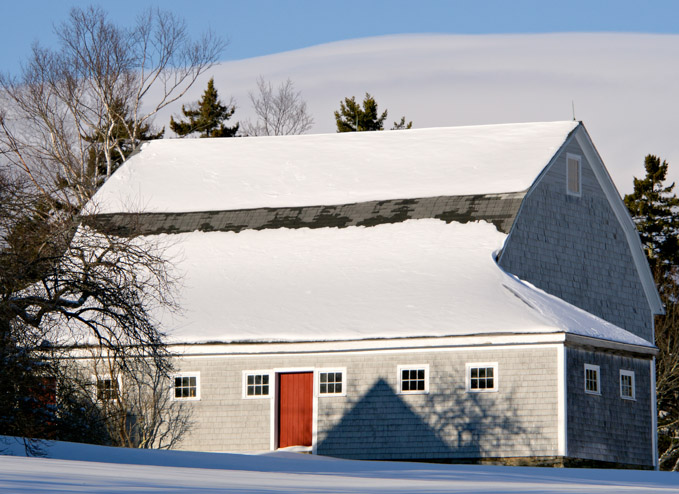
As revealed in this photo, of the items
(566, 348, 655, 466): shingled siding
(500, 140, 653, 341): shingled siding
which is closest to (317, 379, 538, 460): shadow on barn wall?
(566, 348, 655, 466): shingled siding

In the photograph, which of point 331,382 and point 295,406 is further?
point 295,406

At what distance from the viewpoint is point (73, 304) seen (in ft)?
67.1

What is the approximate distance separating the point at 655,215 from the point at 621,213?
20.0 meters

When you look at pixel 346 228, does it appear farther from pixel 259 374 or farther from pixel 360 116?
pixel 360 116

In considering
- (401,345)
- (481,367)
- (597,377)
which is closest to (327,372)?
(401,345)

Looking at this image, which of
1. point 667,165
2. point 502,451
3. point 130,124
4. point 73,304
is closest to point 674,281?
point 667,165

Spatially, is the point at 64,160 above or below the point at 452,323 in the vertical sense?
above

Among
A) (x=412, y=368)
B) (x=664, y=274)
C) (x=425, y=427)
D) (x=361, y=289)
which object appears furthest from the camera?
(x=664, y=274)

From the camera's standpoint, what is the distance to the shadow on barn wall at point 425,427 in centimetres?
2514

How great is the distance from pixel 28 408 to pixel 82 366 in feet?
24.6

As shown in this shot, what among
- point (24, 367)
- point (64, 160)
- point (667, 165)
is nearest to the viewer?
point (24, 367)

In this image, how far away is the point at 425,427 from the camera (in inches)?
1012

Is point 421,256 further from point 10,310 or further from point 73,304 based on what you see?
point 10,310

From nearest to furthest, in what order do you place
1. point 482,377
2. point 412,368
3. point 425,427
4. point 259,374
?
1. point 482,377
2. point 425,427
3. point 412,368
4. point 259,374
